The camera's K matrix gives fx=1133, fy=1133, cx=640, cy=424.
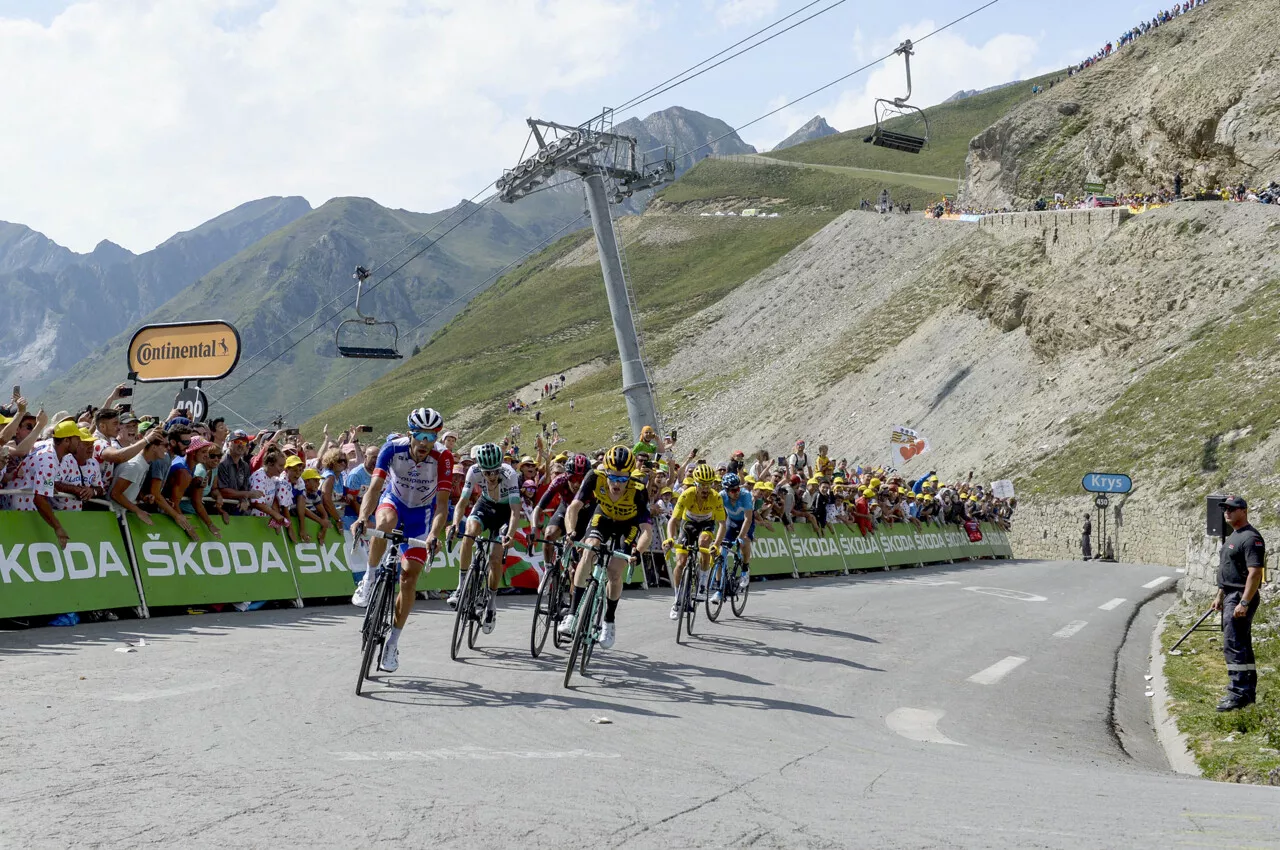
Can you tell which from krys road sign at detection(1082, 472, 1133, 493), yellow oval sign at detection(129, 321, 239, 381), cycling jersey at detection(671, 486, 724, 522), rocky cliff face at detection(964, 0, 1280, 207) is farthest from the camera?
rocky cliff face at detection(964, 0, 1280, 207)

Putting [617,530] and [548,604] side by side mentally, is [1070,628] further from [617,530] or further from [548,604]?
[617,530]

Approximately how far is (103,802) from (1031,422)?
59.5 m

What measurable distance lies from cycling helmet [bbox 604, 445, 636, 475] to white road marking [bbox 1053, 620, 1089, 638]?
30.6ft

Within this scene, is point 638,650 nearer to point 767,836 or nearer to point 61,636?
point 61,636

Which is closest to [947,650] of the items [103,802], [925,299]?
[103,802]

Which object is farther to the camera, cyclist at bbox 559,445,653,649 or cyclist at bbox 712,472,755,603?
cyclist at bbox 712,472,755,603

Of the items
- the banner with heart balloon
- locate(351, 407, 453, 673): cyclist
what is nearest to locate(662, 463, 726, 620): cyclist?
locate(351, 407, 453, 673): cyclist

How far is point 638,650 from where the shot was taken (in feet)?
38.6

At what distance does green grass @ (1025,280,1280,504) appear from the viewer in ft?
148

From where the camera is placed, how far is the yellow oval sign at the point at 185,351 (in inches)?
850

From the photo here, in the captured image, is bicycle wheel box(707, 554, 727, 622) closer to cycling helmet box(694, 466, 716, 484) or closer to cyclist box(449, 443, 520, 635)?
cycling helmet box(694, 466, 716, 484)

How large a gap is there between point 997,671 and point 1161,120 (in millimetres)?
70672

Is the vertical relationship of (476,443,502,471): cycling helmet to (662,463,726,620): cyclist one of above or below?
above

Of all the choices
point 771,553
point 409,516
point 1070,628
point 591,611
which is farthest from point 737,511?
point 771,553
